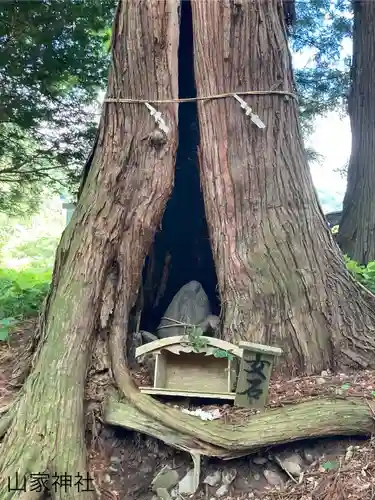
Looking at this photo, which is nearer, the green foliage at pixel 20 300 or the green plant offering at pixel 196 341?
the green plant offering at pixel 196 341

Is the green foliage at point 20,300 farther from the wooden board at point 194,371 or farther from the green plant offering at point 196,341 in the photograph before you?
the green plant offering at point 196,341

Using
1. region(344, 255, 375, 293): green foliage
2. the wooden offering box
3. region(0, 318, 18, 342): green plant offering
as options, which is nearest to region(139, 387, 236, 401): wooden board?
the wooden offering box

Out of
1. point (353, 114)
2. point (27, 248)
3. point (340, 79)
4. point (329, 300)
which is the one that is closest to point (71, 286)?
point (329, 300)

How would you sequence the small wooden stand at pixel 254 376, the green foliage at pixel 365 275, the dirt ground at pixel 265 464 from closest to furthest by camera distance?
the dirt ground at pixel 265 464, the small wooden stand at pixel 254 376, the green foliage at pixel 365 275

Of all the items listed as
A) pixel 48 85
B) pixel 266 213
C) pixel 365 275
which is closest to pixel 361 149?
pixel 365 275

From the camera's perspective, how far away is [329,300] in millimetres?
3498

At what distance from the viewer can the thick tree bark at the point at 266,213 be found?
3.44 metres

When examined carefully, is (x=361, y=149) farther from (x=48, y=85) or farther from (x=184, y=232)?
(x=48, y=85)

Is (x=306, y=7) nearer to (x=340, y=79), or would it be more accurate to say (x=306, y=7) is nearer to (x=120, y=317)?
(x=340, y=79)

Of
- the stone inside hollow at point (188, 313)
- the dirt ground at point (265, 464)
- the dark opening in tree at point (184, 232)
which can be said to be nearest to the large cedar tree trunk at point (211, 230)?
the dirt ground at point (265, 464)

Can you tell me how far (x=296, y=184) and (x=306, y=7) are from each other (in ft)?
18.1

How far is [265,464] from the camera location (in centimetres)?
284

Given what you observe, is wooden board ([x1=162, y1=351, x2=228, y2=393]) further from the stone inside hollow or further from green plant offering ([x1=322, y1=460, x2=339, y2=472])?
green plant offering ([x1=322, y1=460, x2=339, y2=472])

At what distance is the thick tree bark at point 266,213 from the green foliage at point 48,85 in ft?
8.51
